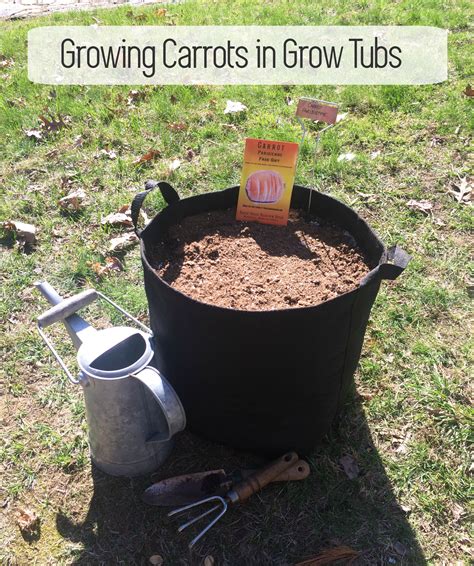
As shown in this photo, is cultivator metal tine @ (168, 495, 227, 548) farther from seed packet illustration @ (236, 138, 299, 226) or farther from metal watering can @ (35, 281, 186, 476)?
seed packet illustration @ (236, 138, 299, 226)

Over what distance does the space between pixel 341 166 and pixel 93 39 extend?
10.8 feet

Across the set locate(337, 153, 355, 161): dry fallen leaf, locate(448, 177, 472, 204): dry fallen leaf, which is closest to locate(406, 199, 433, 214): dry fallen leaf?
locate(448, 177, 472, 204): dry fallen leaf

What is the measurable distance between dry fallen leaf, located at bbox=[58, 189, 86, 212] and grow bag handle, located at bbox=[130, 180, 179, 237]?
1.50 metres

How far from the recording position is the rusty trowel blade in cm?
198

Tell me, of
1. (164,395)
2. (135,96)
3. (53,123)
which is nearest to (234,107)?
(135,96)

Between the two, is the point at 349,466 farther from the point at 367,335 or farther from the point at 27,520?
the point at 27,520

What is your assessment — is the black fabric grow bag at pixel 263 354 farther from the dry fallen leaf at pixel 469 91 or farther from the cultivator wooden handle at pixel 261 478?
the dry fallen leaf at pixel 469 91

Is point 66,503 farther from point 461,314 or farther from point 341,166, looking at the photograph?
point 341,166

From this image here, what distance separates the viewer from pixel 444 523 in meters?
1.97

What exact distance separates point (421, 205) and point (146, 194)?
2.06 meters

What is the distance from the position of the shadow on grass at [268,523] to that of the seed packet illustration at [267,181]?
0.97 m

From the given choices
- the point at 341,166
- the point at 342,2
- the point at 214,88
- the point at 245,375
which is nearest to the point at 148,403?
the point at 245,375

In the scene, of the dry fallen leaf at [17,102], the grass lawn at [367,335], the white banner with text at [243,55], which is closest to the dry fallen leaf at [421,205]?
the grass lawn at [367,335]

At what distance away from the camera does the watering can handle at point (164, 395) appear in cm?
179
